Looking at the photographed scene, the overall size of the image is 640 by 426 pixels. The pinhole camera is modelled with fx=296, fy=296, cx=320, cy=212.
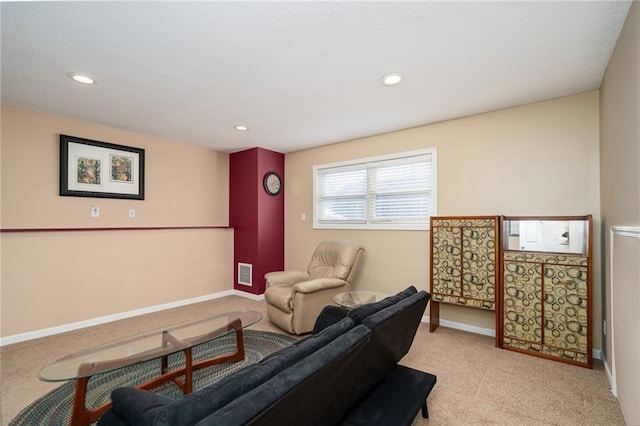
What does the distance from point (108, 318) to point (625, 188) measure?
16.6ft

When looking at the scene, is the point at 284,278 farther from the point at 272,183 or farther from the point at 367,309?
the point at 367,309

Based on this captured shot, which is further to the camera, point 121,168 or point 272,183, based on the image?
point 272,183

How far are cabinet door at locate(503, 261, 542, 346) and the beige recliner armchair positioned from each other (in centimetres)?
160

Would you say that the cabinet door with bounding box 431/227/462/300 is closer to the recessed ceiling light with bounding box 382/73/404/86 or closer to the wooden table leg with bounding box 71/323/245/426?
the recessed ceiling light with bounding box 382/73/404/86

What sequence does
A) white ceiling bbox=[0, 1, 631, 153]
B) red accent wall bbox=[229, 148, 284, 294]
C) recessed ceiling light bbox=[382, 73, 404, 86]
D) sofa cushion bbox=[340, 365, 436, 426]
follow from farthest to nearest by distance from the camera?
red accent wall bbox=[229, 148, 284, 294], recessed ceiling light bbox=[382, 73, 404, 86], white ceiling bbox=[0, 1, 631, 153], sofa cushion bbox=[340, 365, 436, 426]

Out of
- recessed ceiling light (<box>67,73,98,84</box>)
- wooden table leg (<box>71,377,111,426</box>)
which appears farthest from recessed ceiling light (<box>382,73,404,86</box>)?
wooden table leg (<box>71,377,111,426</box>)

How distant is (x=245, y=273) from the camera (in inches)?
191

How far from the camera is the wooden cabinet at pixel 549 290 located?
97.7 inches

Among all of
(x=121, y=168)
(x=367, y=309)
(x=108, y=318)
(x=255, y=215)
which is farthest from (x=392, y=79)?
(x=108, y=318)

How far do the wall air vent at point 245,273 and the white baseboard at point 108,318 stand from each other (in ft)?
0.61

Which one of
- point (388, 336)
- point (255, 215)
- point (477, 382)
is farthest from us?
point (255, 215)

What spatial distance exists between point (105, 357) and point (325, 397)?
1.69 m

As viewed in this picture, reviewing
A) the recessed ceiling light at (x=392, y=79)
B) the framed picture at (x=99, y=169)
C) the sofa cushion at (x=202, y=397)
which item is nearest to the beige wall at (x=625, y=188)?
the recessed ceiling light at (x=392, y=79)

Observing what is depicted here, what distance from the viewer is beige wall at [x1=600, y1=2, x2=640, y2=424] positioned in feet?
5.17
